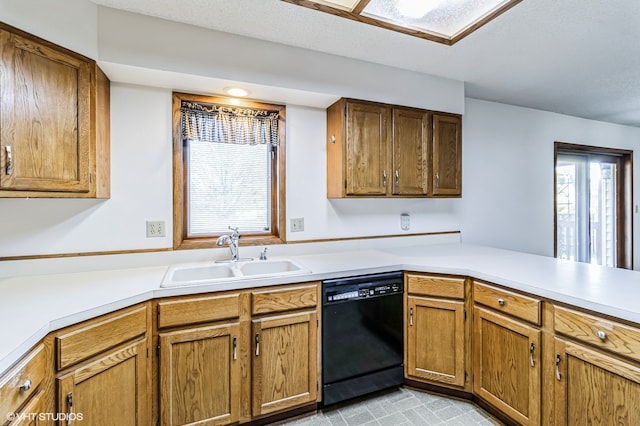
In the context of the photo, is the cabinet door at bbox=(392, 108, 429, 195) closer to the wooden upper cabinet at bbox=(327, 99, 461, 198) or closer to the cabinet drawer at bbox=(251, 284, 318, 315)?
the wooden upper cabinet at bbox=(327, 99, 461, 198)

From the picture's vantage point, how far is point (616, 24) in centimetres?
177

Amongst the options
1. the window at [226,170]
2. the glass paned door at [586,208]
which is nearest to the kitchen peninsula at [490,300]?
the window at [226,170]

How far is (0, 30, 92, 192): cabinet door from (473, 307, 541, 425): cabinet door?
243 centimetres

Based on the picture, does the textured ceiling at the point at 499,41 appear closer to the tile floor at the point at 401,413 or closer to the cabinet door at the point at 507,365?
the cabinet door at the point at 507,365

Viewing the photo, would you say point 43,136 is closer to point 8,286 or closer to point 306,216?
point 8,286

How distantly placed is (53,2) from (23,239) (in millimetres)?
1250

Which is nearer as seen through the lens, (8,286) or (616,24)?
(8,286)

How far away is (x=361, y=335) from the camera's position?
1.94 m

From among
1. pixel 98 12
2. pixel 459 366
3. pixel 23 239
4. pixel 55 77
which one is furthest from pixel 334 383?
pixel 98 12

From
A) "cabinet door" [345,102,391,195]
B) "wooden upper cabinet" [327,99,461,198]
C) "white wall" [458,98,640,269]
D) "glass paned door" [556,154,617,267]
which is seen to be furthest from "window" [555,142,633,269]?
"cabinet door" [345,102,391,195]

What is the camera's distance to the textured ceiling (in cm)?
165

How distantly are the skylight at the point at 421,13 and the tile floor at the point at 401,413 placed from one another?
2368 millimetres

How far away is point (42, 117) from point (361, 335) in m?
2.07

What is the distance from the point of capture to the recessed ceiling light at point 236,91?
2045 millimetres
